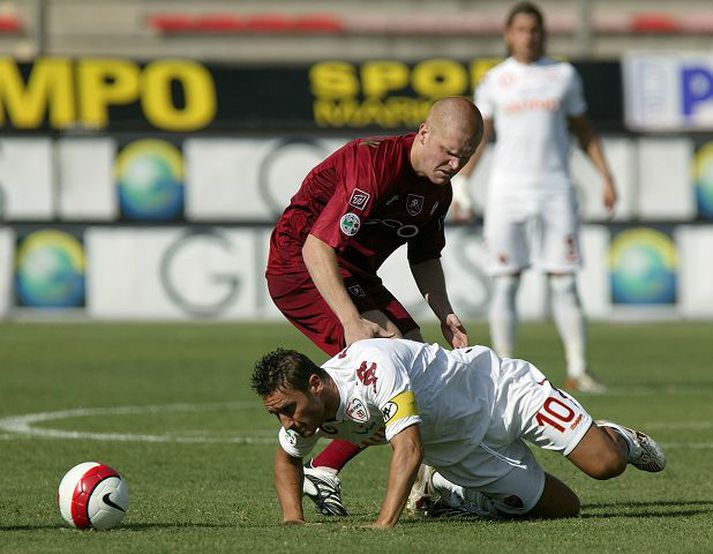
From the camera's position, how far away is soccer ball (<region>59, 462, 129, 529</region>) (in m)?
6.35

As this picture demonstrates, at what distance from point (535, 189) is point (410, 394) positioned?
638 centimetres

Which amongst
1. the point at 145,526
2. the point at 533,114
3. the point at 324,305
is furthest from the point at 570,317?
the point at 145,526

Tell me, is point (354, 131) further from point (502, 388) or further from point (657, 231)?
point (502, 388)

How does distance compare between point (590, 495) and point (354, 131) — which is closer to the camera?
point (590, 495)

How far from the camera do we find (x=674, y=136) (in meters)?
20.7

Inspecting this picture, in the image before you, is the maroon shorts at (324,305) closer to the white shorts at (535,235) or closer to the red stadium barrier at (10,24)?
the white shorts at (535,235)

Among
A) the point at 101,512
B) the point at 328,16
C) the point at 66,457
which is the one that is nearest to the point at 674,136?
the point at 66,457

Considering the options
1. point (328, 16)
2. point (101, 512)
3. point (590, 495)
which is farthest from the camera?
point (328, 16)

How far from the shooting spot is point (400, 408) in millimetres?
6172

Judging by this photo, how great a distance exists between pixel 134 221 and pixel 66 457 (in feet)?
38.5

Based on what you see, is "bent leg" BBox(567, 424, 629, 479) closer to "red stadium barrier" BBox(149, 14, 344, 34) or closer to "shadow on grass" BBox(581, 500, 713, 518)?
"shadow on grass" BBox(581, 500, 713, 518)

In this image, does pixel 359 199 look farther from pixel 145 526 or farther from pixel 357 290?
pixel 145 526

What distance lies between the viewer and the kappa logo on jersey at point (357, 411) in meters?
6.27

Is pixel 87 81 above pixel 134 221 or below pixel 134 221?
above
